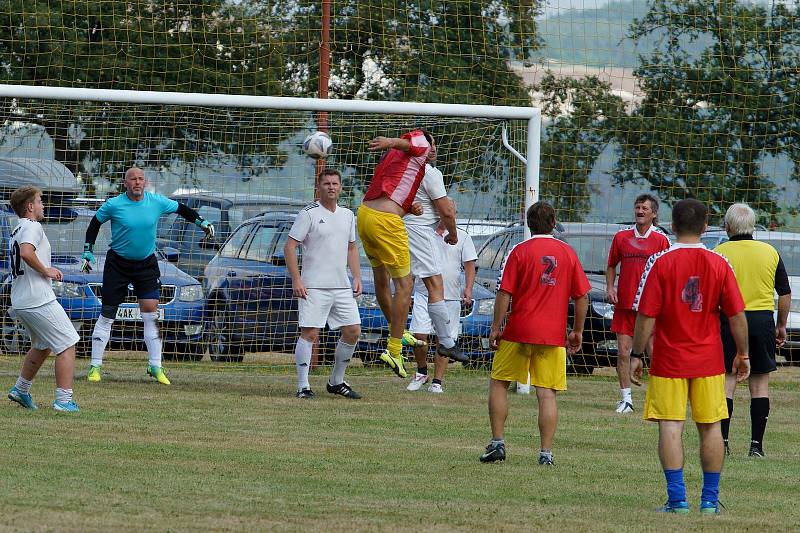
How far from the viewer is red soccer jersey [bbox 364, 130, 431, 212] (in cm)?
1254

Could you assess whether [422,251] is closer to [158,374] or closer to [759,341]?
[158,374]

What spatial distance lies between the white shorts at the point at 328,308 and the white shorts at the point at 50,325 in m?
2.54

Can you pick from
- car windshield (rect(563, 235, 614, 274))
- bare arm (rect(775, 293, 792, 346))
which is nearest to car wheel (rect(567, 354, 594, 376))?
car windshield (rect(563, 235, 614, 274))

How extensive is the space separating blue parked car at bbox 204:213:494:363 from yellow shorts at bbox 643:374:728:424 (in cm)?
912

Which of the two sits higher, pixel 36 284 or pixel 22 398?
pixel 36 284

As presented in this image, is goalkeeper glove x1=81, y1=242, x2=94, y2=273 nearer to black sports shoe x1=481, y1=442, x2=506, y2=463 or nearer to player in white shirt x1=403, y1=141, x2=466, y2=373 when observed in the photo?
player in white shirt x1=403, y1=141, x2=466, y2=373

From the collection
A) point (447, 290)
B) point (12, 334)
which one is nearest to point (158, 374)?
point (447, 290)

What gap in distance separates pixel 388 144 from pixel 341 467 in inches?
152

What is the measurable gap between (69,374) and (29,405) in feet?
1.56

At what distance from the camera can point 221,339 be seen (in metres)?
16.8

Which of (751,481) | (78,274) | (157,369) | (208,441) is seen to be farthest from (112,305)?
(751,481)

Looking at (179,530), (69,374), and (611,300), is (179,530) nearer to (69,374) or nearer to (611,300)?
(69,374)

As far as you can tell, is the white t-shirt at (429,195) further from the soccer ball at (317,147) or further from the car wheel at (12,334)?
the car wheel at (12,334)

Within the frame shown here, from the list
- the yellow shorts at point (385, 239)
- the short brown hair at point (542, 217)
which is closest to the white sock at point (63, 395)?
the yellow shorts at point (385, 239)
